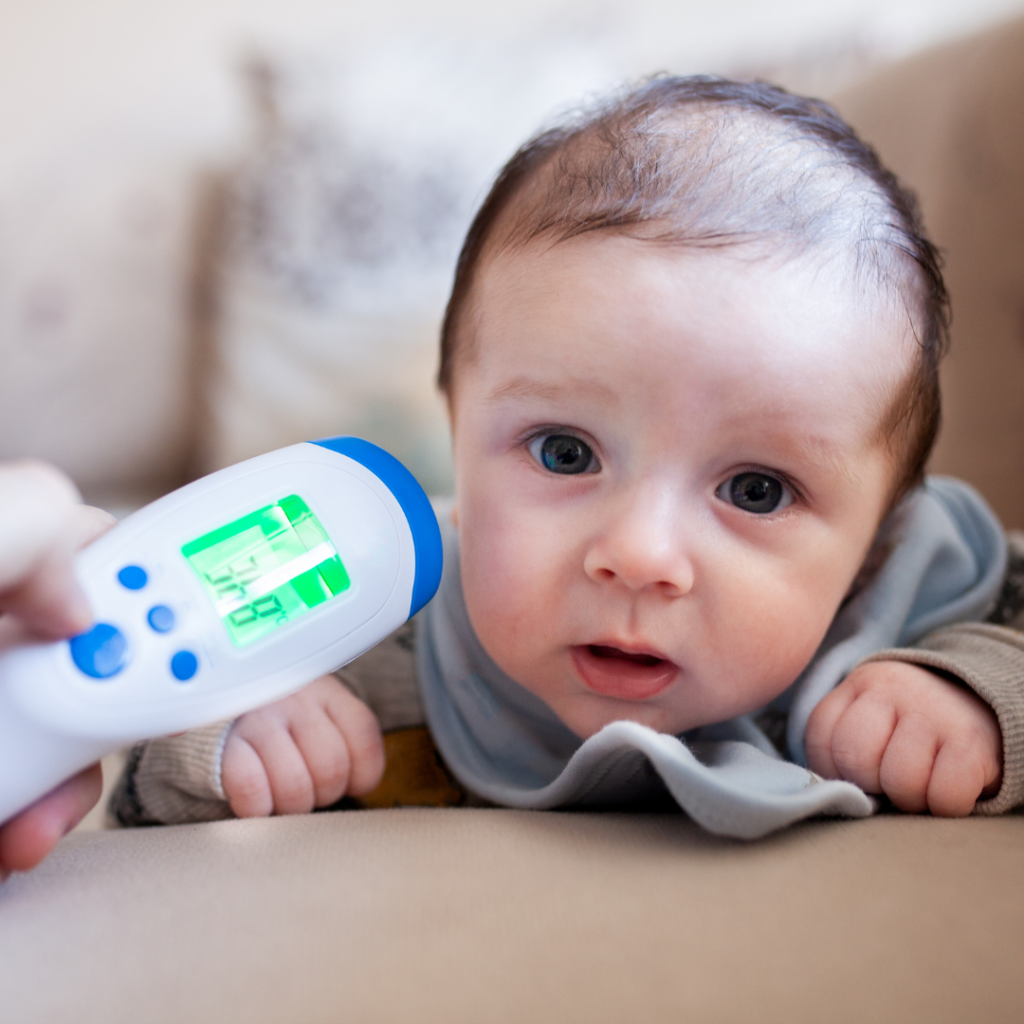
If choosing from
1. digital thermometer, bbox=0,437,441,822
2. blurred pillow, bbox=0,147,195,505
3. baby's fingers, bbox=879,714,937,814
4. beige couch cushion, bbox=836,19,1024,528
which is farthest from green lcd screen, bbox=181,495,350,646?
blurred pillow, bbox=0,147,195,505

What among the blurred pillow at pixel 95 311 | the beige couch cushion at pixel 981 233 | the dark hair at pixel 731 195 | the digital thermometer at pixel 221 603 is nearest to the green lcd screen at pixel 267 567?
the digital thermometer at pixel 221 603

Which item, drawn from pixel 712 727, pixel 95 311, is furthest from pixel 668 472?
pixel 95 311

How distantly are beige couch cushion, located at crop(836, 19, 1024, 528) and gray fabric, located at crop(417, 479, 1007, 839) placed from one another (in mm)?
120

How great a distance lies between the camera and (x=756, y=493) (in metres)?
0.61

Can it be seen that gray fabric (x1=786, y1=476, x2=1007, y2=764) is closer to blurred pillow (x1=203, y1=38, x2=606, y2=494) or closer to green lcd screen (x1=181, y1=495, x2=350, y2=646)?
green lcd screen (x1=181, y1=495, x2=350, y2=646)

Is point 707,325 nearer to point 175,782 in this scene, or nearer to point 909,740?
point 909,740

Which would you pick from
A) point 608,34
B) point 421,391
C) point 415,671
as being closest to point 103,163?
point 421,391

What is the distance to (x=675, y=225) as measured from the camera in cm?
59

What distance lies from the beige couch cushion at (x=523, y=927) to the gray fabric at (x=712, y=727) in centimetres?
6

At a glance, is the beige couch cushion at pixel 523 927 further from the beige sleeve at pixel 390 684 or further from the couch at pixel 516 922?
the beige sleeve at pixel 390 684

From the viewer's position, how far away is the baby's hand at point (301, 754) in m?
0.64

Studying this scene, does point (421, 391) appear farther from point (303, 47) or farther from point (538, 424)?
point (538, 424)

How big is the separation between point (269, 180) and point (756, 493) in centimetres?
99

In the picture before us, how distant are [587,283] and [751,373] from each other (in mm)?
118
